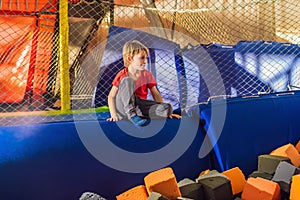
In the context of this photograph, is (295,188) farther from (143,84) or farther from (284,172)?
(143,84)

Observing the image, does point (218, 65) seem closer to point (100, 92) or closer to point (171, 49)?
point (171, 49)

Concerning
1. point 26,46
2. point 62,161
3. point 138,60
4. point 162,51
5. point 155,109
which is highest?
point 26,46

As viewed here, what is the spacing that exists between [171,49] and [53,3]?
1.32 meters

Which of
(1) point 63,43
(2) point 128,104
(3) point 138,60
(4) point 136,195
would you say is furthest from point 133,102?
(1) point 63,43

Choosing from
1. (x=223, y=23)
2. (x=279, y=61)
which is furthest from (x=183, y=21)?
(x=279, y=61)

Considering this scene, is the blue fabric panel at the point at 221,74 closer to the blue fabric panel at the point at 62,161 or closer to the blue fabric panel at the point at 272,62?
the blue fabric panel at the point at 272,62

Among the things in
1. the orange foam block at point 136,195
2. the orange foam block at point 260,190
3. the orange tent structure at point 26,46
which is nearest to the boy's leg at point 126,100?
the orange foam block at point 136,195

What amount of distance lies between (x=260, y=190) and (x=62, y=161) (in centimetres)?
61

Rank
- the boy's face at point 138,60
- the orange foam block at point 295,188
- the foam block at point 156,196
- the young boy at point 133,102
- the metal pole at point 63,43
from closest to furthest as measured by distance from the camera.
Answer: the foam block at point 156,196 → the orange foam block at point 295,188 → the young boy at point 133,102 → the boy's face at point 138,60 → the metal pole at point 63,43

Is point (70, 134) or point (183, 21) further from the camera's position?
point (183, 21)

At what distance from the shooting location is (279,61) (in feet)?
8.11

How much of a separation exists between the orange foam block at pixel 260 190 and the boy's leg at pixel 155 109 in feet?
1.36

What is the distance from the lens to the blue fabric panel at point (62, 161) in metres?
1.02

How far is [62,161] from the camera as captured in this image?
3.50ft
